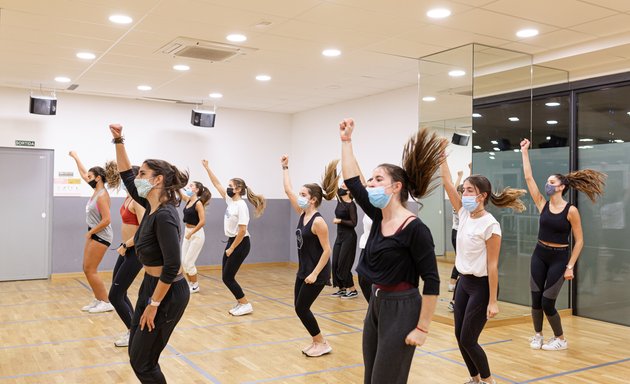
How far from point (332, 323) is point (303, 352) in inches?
56.5

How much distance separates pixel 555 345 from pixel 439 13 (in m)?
3.35

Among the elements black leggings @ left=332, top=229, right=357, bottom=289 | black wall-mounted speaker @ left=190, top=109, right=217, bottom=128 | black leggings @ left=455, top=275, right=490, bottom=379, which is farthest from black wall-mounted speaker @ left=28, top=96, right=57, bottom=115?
black leggings @ left=455, top=275, right=490, bottom=379

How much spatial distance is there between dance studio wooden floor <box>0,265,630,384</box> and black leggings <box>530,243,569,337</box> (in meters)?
0.32

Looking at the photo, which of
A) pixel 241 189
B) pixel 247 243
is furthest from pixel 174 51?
pixel 247 243

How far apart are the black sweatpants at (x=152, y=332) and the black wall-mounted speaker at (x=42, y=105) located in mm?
6980

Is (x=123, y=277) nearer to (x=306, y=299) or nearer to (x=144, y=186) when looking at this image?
(x=306, y=299)

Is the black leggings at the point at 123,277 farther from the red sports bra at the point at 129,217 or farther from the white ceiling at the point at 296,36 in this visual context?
the white ceiling at the point at 296,36

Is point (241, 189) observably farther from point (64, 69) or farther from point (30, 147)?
point (30, 147)

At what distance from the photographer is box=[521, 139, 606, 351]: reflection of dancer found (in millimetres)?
5785

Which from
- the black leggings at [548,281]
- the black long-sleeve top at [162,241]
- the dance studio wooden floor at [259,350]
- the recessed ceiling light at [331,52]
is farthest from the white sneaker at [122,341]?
the black leggings at [548,281]

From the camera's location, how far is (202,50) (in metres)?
6.94

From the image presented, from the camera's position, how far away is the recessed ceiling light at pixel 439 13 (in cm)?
535

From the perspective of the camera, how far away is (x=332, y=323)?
22.5 ft

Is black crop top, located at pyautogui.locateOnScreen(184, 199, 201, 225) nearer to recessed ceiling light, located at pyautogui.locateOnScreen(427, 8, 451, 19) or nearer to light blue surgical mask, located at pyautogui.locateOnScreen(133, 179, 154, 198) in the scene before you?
recessed ceiling light, located at pyautogui.locateOnScreen(427, 8, 451, 19)
